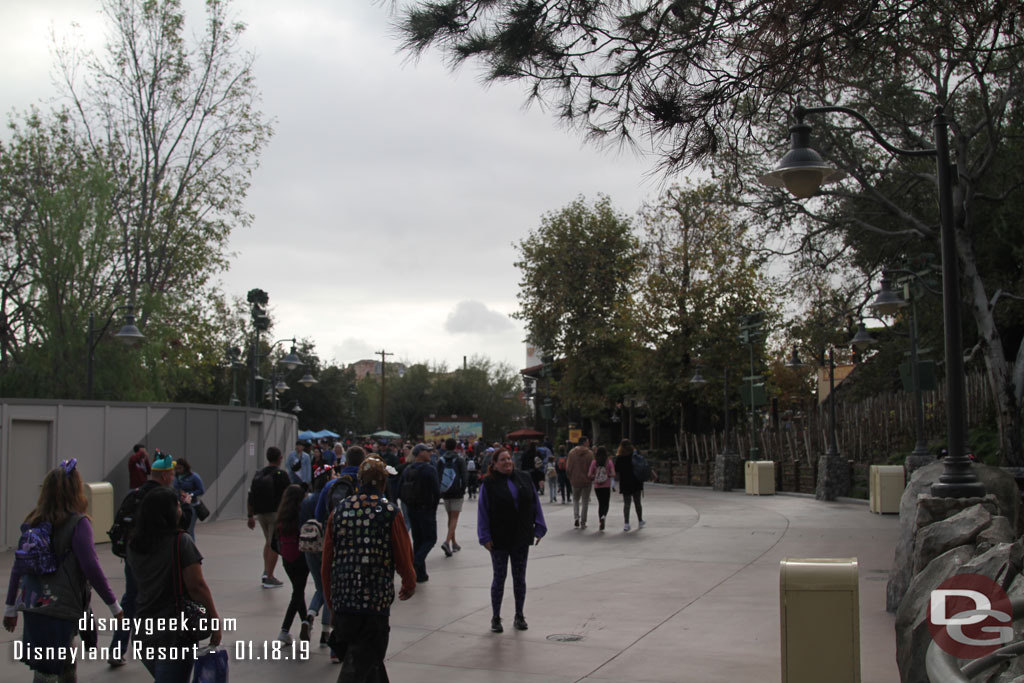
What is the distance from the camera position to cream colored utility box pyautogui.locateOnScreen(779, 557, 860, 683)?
544 cm

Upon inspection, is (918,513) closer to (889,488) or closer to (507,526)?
(507,526)

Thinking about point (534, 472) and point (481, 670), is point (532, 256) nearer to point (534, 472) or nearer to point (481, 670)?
point (534, 472)

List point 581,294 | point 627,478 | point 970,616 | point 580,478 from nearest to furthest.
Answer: point 970,616, point 627,478, point 580,478, point 581,294

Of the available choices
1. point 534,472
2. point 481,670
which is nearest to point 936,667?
point 481,670

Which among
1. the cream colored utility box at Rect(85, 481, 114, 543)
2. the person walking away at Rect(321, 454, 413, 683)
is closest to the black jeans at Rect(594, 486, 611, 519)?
the cream colored utility box at Rect(85, 481, 114, 543)

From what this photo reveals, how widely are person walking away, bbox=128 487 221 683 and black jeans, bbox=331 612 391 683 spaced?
0.70 meters

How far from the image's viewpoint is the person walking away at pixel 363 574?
5.34 m

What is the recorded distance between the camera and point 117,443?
1750 centimetres

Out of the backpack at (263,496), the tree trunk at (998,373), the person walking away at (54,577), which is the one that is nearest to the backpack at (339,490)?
the person walking away at (54,577)

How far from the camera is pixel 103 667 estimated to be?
7.18m

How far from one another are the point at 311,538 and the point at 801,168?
529 centimetres

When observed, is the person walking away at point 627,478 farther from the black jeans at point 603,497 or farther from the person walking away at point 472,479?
the person walking away at point 472,479

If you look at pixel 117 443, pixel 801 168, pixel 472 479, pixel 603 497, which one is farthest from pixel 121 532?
pixel 472 479

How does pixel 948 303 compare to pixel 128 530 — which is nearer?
pixel 128 530
